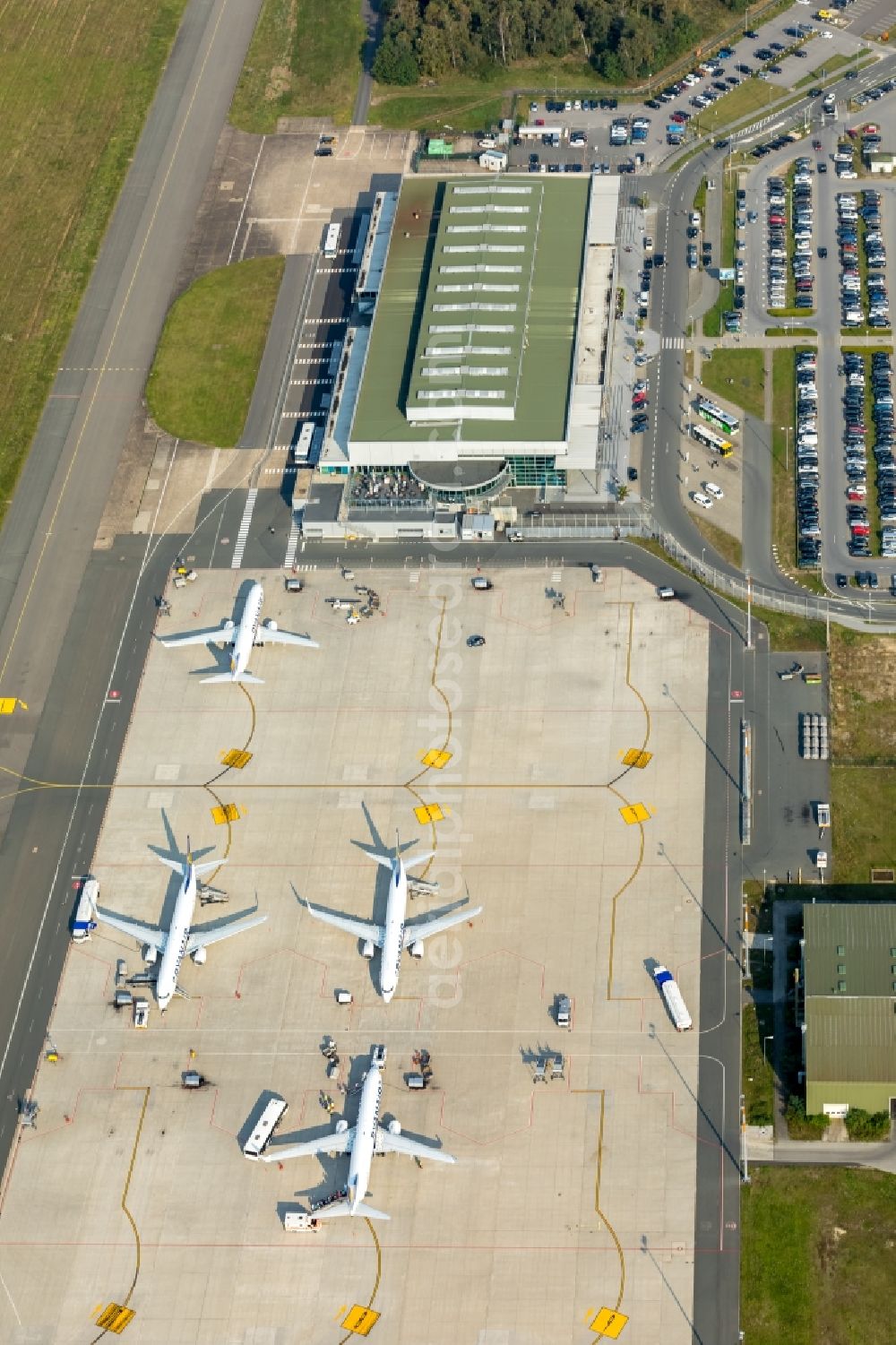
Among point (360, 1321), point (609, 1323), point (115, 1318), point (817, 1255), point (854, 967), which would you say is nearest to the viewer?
point (609, 1323)

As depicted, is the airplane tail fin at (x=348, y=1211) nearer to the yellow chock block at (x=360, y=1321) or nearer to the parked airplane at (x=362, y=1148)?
the parked airplane at (x=362, y=1148)

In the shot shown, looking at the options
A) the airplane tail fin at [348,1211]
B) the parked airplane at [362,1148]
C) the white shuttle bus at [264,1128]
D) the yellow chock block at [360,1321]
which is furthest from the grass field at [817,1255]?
the white shuttle bus at [264,1128]

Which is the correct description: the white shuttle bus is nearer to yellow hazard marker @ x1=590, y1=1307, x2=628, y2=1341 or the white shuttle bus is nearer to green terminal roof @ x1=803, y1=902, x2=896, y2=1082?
yellow hazard marker @ x1=590, y1=1307, x2=628, y2=1341

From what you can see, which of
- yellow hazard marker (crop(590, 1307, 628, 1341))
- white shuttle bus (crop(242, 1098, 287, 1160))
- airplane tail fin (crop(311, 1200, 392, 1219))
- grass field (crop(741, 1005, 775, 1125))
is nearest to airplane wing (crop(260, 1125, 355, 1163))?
white shuttle bus (crop(242, 1098, 287, 1160))

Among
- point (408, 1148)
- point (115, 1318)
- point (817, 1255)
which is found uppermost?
point (408, 1148)

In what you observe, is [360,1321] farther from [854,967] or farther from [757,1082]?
[854,967]

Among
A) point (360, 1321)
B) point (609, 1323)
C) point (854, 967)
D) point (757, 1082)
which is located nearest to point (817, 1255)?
point (757, 1082)
